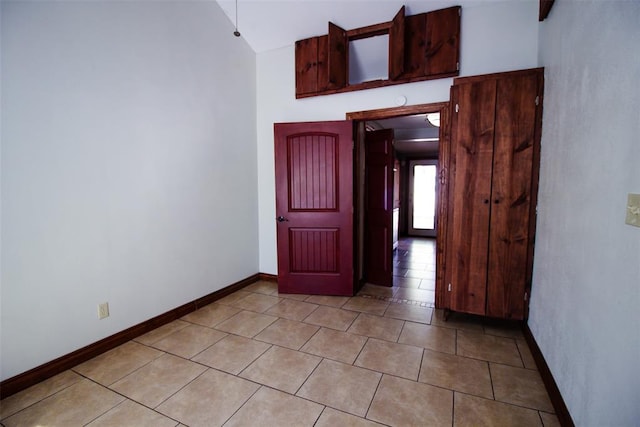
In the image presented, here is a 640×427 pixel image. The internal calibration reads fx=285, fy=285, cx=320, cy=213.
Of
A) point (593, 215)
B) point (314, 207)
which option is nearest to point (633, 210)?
point (593, 215)

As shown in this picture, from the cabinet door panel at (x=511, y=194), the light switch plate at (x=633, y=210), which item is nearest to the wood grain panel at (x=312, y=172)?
the cabinet door panel at (x=511, y=194)

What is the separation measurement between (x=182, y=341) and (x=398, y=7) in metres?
3.76

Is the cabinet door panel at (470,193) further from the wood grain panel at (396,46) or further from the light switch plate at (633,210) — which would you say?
the light switch plate at (633,210)

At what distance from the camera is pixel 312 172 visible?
340 cm

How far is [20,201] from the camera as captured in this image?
5.90 feet

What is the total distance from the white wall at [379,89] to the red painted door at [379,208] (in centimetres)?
64

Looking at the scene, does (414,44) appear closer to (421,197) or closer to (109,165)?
(109,165)

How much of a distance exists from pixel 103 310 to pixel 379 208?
120 inches

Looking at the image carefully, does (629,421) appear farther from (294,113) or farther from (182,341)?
(294,113)

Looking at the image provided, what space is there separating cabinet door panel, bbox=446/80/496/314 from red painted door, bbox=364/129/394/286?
1.13 meters

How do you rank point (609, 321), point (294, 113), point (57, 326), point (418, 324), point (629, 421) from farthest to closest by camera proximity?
point (294, 113) < point (418, 324) < point (57, 326) < point (609, 321) < point (629, 421)

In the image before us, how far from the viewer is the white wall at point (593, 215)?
1053mm

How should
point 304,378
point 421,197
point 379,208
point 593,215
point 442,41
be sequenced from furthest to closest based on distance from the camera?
point 421,197 < point 379,208 < point 442,41 < point 304,378 < point 593,215

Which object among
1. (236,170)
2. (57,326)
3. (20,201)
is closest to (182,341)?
(57,326)
